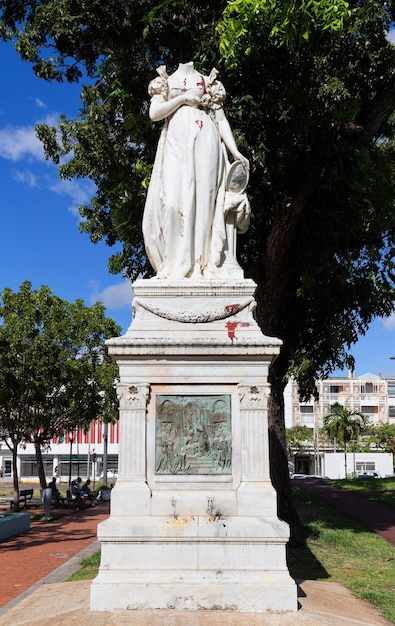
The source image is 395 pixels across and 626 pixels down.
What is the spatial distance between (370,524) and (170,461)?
11.1 m

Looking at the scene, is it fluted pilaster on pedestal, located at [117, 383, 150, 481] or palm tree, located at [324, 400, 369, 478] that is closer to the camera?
fluted pilaster on pedestal, located at [117, 383, 150, 481]

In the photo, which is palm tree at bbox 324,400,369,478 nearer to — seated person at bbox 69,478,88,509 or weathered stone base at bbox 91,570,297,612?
seated person at bbox 69,478,88,509

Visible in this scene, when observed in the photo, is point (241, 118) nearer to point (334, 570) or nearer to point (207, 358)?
point (207, 358)

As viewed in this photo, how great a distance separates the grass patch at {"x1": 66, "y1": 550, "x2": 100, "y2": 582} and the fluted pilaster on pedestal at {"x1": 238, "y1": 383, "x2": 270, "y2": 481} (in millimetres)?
3938

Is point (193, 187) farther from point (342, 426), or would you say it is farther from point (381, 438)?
point (381, 438)

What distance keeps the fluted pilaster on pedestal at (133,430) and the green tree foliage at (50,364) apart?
16.1 metres

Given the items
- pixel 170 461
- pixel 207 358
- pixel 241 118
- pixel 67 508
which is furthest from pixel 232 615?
pixel 67 508

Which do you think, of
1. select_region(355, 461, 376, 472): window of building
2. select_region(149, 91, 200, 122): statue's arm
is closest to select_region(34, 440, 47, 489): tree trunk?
select_region(149, 91, 200, 122): statue's arm

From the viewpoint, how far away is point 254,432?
20.3 feet

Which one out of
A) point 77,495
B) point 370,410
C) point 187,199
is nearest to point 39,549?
point 187,199

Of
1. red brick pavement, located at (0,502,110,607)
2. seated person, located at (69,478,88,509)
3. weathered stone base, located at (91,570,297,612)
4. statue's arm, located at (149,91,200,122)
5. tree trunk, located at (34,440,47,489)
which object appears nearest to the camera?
weathered stone base, located at (91,570,297,612)

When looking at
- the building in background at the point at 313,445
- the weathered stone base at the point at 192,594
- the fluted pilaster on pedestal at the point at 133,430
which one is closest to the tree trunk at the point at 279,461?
the fluted pilaster on pedestal at the point at 133,430

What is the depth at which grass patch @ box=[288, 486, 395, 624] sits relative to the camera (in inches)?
320

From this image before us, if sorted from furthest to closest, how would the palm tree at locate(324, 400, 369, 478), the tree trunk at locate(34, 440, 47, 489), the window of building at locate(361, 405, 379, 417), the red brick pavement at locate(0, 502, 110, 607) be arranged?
the window of building at locate(361, 405, 379, 417) < the palm tree at locate(324, 400, 369, 478) < the tree trunk at locate(34, 440, 47, 489) < the red brick pavement at locate(0, 502, 110, 607)
